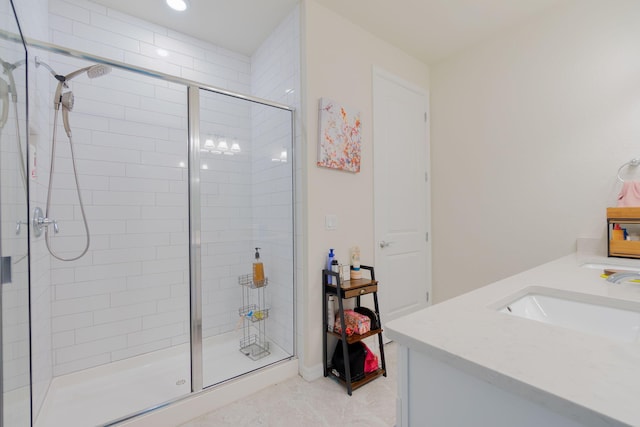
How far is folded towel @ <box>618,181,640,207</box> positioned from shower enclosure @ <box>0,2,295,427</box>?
7.27 ft

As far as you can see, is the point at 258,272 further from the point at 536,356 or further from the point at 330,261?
the point at 536,356

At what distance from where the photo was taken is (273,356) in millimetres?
2184

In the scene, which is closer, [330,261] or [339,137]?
[330,261]

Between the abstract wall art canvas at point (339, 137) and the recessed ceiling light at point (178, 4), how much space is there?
1203mm

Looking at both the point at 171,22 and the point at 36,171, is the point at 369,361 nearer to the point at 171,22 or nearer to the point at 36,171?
the point at 36,171

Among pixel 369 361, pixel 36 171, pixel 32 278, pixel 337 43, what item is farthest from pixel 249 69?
pixel 369 361

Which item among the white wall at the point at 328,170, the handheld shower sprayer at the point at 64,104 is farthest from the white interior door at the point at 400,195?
the handheld shower sprayer at the point at 64,104

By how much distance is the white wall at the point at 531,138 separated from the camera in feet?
6.45

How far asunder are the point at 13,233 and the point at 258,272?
1562mm

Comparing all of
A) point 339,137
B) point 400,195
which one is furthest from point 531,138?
point 339,137

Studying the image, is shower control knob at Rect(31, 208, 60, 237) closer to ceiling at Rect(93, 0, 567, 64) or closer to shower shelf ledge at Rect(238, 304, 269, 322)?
shower shelf ledge at Rect(238, 304, 269, 322)

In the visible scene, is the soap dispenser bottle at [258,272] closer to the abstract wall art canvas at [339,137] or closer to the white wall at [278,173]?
the white wall at [278,173]

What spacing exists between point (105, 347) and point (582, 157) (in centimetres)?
374

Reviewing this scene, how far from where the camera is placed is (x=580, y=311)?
0.95m
